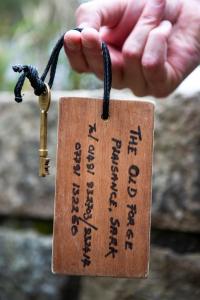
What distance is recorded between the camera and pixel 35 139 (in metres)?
1.31

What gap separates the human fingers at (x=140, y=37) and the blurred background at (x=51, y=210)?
0.30 m

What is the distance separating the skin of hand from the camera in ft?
2.77

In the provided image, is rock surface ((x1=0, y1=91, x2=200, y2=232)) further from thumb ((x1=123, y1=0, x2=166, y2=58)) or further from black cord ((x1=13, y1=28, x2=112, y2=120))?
black cord ((x1=13, y1=28, x2=112, y2=120))

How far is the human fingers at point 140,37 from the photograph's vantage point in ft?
2.78

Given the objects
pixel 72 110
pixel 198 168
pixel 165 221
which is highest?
pixel 72 110

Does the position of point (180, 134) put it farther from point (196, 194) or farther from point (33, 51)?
point (33, 51)

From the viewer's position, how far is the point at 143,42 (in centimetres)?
85

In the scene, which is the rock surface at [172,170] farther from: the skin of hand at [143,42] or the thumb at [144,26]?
the thumb at [144,26]

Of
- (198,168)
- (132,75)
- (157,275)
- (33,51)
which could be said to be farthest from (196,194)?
(33,51)

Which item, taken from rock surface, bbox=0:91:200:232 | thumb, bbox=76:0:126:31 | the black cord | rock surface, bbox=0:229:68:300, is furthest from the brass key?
rock surface, bbox=0:229:68:300

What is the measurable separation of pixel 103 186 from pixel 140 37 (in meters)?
0.24

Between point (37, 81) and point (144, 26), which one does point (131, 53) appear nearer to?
point (144, 26)

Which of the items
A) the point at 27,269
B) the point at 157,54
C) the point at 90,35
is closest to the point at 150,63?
the point at 157,54

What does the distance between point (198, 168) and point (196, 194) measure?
51 mm
